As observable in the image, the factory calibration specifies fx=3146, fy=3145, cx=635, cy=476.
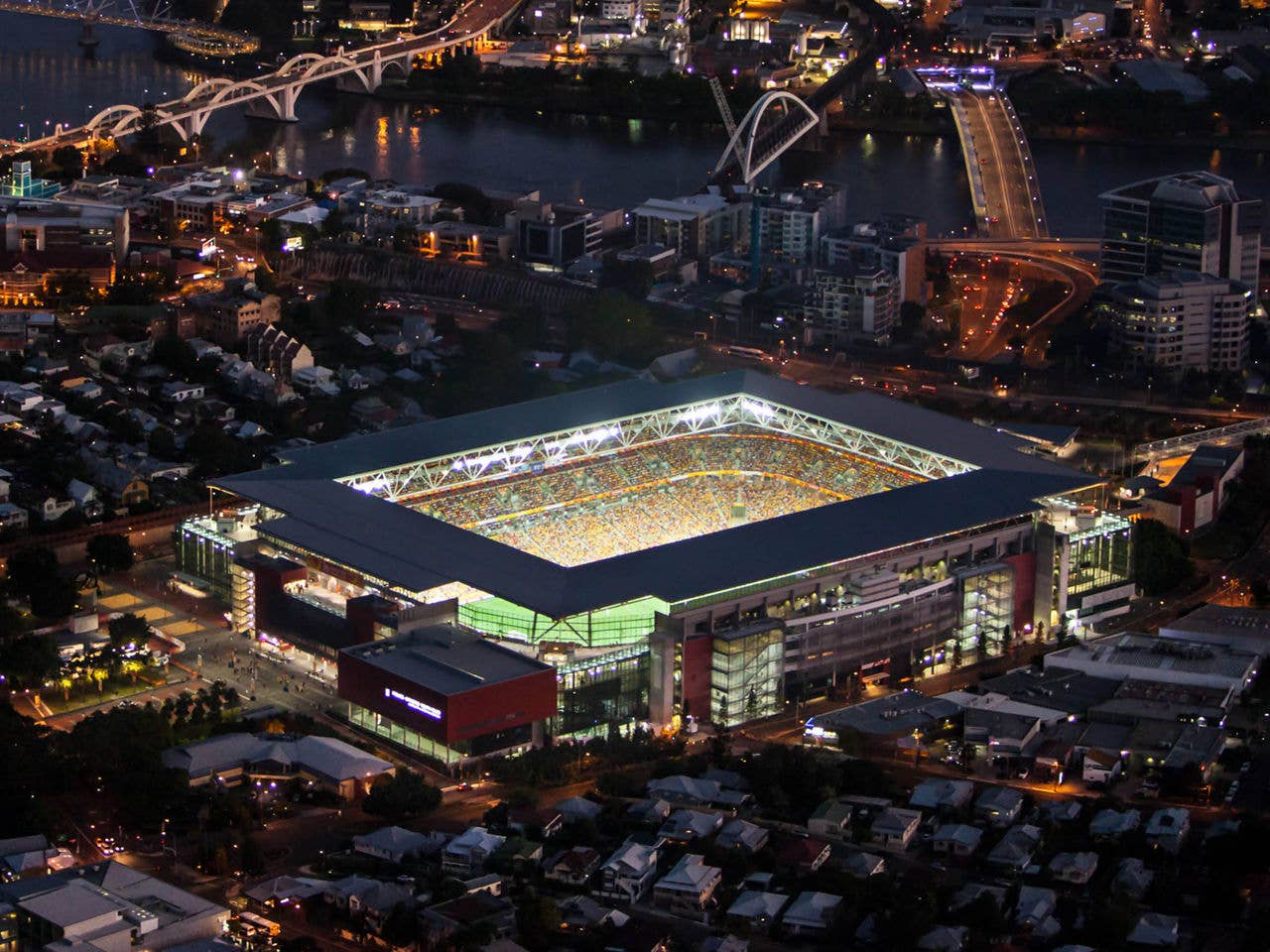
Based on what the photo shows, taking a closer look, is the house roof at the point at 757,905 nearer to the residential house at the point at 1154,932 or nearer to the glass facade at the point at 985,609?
the residential house at the point at 1154,932

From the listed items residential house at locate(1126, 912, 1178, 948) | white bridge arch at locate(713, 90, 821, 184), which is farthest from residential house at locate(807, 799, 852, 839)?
white bridge arch at locate(713, 90, 821, 184)

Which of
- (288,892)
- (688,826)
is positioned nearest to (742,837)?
(688,826)

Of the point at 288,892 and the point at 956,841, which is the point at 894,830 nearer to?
the point at 956,841

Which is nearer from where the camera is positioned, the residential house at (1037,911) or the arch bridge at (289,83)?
the residential house at (1037,911)

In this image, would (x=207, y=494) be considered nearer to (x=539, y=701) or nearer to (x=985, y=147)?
(x=539, y=701)

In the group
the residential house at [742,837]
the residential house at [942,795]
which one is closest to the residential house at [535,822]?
the residential house at [742,837]

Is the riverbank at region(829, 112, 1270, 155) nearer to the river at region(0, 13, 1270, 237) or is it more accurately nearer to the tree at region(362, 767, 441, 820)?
the river at region(0, 13, 1270, 237)
